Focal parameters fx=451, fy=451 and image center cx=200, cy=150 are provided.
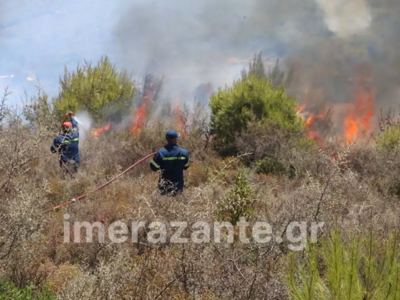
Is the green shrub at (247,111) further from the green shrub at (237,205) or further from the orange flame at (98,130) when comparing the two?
the green shrub at (237,205)

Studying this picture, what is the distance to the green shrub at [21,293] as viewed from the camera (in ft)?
11.4

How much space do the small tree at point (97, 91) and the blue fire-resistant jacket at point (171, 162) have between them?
1335 centimetres

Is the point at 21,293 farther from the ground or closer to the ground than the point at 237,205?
closer to the ground

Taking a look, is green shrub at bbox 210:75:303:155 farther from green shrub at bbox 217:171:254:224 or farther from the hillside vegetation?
green shrub at bbox 217:171:254:224

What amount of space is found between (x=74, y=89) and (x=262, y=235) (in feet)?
56.7

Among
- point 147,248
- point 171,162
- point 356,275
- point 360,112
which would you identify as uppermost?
point 360,112

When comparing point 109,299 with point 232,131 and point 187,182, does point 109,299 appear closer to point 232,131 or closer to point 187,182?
point 187,182

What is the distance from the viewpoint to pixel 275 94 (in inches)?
508

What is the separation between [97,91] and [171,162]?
14.9 m

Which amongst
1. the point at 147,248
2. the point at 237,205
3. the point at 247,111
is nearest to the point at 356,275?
the point at 147,248

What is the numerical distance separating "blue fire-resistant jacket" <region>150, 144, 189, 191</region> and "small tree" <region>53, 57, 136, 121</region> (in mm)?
13347

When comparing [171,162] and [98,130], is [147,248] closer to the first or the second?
[171,162]

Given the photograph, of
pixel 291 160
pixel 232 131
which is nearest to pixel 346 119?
pixel 232 131

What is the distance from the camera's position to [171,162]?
6.23m
